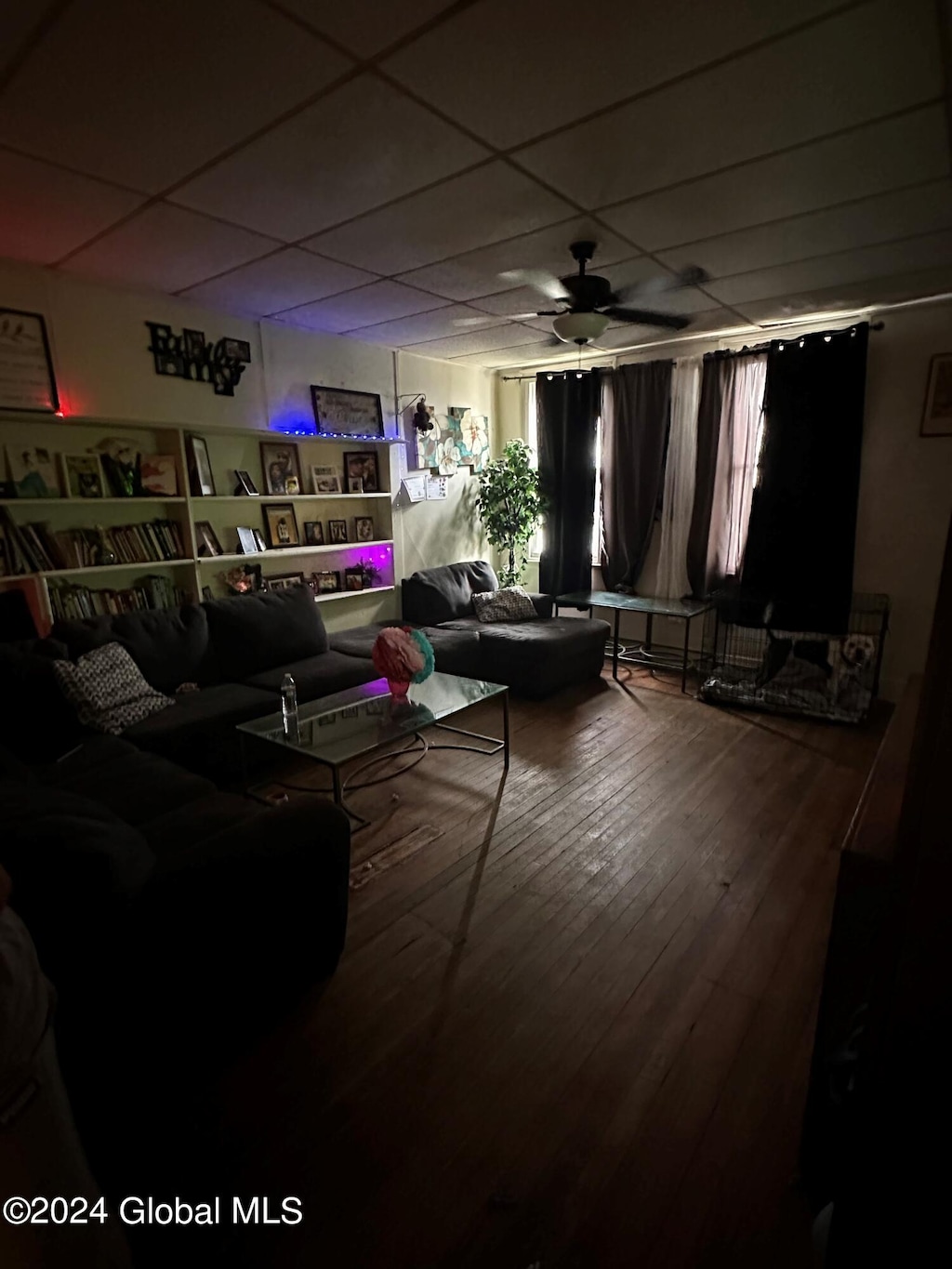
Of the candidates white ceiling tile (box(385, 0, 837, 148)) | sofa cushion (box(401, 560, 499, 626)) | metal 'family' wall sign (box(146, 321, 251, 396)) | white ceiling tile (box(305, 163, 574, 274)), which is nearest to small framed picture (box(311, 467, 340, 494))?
metal 'family' wall sign (box(146, 321, 251, 396))

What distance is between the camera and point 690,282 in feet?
11.0

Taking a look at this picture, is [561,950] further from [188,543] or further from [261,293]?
[261,293]

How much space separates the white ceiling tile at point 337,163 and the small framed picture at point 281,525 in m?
1.98

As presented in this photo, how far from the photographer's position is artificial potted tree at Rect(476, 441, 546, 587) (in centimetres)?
552

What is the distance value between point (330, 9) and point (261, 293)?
7.39 feet

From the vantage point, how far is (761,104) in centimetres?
179

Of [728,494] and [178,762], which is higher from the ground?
[728,494]

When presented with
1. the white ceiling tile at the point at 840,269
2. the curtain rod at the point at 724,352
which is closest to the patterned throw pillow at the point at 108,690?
the white ceiling tile at the point at 840,269

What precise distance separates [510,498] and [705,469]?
166cm

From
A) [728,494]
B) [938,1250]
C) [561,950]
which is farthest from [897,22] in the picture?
[728,494]

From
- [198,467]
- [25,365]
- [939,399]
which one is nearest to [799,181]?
[939,399]

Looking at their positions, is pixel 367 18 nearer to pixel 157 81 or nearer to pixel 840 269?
pixel 157 81

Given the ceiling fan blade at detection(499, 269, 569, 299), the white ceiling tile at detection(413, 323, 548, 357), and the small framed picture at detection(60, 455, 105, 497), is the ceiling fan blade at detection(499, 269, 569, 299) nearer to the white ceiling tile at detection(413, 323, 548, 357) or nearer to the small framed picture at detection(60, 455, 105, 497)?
the white ceiling tile at detection(413, 323, 548, 357)

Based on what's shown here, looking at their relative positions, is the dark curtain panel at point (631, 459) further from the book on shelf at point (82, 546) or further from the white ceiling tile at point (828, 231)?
the book on shelf at point (82, 546)
